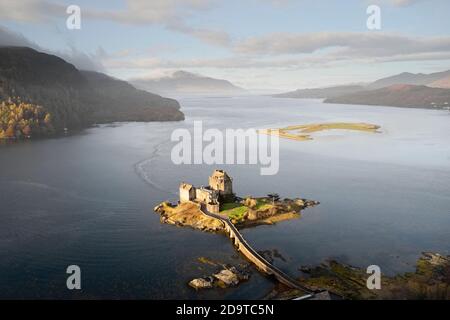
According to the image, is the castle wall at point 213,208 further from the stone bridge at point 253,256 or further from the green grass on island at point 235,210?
the green grass on island at point 235,210

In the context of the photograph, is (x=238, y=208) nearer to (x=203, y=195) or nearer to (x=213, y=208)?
(x=213, y=208)

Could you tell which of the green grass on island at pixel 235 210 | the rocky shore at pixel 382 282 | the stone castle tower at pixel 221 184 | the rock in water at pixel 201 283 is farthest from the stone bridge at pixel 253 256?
the rock in water at pixel 201 283

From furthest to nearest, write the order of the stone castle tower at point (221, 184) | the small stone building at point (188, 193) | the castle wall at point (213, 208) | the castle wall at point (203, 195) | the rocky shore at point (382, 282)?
the stone castle tower at point (221, 184) < the small stone building at point (188, 193) < the castle wall at point (203, 195) < the castle wall at point (213, 208) < the rocky shore at point (382, 282)

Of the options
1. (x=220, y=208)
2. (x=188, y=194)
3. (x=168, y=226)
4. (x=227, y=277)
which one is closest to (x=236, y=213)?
(x=220, y=208)

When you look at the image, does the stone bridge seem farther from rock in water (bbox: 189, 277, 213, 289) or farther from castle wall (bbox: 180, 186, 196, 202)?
rock in water (bbox: 189, 277, 213, 289)

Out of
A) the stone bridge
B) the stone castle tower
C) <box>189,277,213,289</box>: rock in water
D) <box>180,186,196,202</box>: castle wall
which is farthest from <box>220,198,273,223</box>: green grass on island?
<box>189,277,213,289</box>: rock in water

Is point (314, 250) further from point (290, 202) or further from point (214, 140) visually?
point (214, 140)
